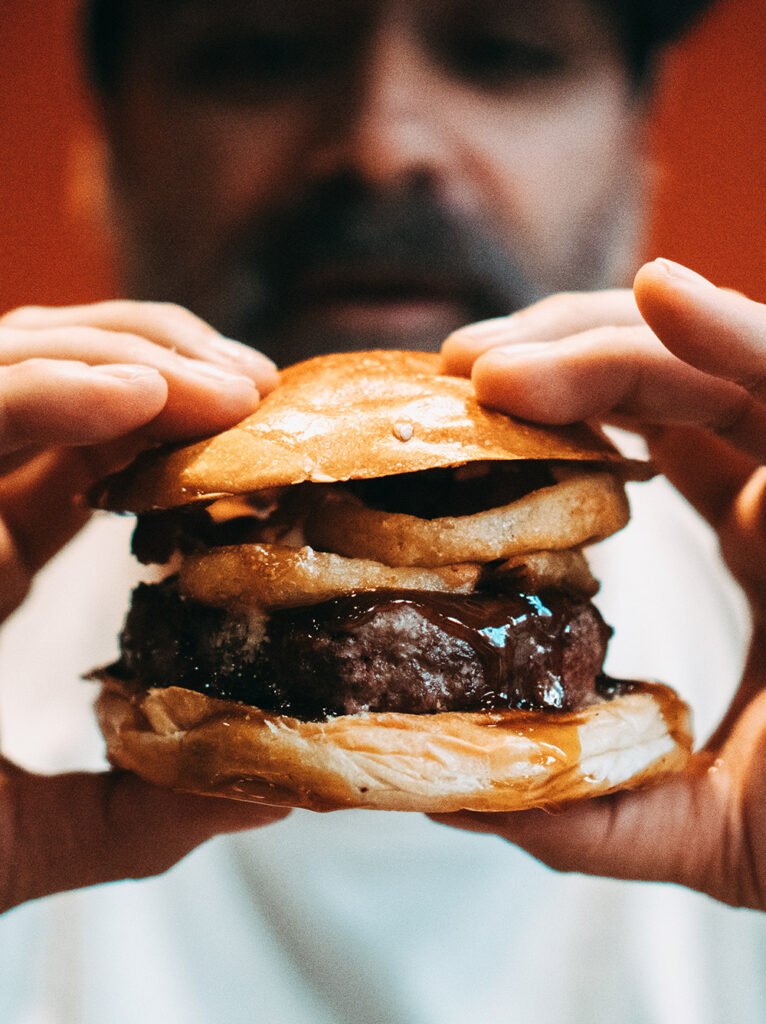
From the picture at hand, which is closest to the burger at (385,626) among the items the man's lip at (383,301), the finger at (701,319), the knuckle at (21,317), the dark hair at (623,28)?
the finger at (701,319)

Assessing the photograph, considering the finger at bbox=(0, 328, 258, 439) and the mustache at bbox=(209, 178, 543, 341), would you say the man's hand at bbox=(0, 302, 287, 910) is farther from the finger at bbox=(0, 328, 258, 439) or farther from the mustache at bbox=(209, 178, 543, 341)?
the mustache at bbox=(209, 178, 543, 341)

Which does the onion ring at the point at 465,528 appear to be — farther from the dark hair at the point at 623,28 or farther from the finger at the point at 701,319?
the dark hair at the point at 623,28

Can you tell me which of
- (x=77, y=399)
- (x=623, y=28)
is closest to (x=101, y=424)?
(x=77, y=399)

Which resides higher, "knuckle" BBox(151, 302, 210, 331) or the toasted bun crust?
"knuckle" BBox(151, 302, 210, 331)

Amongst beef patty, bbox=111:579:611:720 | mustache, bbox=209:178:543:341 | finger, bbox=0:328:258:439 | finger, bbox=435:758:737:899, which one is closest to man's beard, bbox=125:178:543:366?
mustache, bbox=209:178:543:341

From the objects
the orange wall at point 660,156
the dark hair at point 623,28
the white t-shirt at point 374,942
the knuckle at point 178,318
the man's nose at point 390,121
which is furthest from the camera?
the orange wall at point 660,156

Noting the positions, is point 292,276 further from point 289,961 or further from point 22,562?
point 289,961

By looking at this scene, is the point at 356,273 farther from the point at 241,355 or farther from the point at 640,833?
the point at 640,833

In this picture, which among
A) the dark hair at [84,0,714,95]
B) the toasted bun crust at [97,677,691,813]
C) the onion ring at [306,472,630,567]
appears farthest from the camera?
the dark hair at [84,0,714,95]
